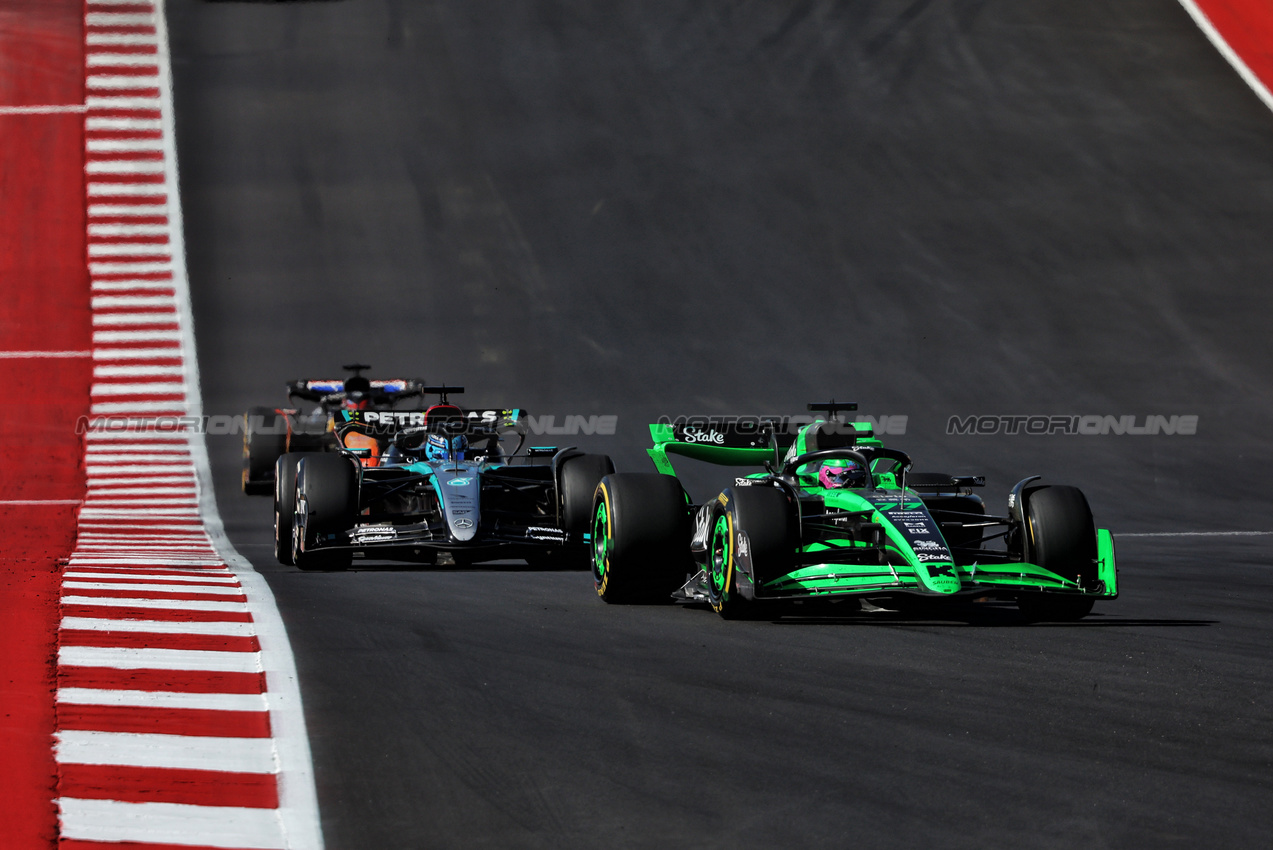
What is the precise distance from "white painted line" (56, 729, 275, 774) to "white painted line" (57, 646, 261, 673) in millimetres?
1526

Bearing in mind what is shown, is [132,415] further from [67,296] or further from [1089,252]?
[1089,252]

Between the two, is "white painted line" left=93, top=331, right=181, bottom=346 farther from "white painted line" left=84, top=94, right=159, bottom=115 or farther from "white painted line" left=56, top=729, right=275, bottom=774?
"white painted line" left=56, top=729, right=275, bottom=774

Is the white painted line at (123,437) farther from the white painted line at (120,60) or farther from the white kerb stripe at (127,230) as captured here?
the white painted line at (120,60)

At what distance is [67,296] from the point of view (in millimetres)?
26891

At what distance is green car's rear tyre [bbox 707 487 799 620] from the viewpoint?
9891mm

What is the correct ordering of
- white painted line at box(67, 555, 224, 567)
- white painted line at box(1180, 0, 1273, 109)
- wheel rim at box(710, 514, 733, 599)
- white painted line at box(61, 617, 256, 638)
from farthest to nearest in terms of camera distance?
white painted line at box(1180, 0, 1273, 109)
white painted line at box(67, 555, 224, 567)
wheel rim at box(710, 514, 733, 599)
white painted line at box(61, 617, 256, 638)

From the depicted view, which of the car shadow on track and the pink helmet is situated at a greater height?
the pink helmet

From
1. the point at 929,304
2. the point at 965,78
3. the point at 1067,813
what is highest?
the point at 965,78

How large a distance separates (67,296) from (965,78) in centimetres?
1901

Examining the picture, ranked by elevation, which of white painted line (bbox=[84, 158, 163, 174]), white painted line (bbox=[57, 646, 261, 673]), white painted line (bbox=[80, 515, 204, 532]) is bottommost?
white painted line (bbox=[57, 646, 261, 673])

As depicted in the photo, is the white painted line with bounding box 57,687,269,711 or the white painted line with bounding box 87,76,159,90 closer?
the white painted line with bounding box 57,687,269,711

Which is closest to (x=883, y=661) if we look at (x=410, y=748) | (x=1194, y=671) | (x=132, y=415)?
(x=1194, y=671)

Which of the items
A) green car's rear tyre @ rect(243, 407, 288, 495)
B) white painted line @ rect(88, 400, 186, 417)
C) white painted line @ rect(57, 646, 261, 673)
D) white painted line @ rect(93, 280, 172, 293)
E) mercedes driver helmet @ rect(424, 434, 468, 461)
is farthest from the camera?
white painted line @ rect(93, 280, 172, 293)

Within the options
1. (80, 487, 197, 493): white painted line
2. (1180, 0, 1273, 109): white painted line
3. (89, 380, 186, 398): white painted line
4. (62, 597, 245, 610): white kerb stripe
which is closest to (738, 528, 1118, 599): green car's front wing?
(62, 597, 245, 610): white kerb stripe
